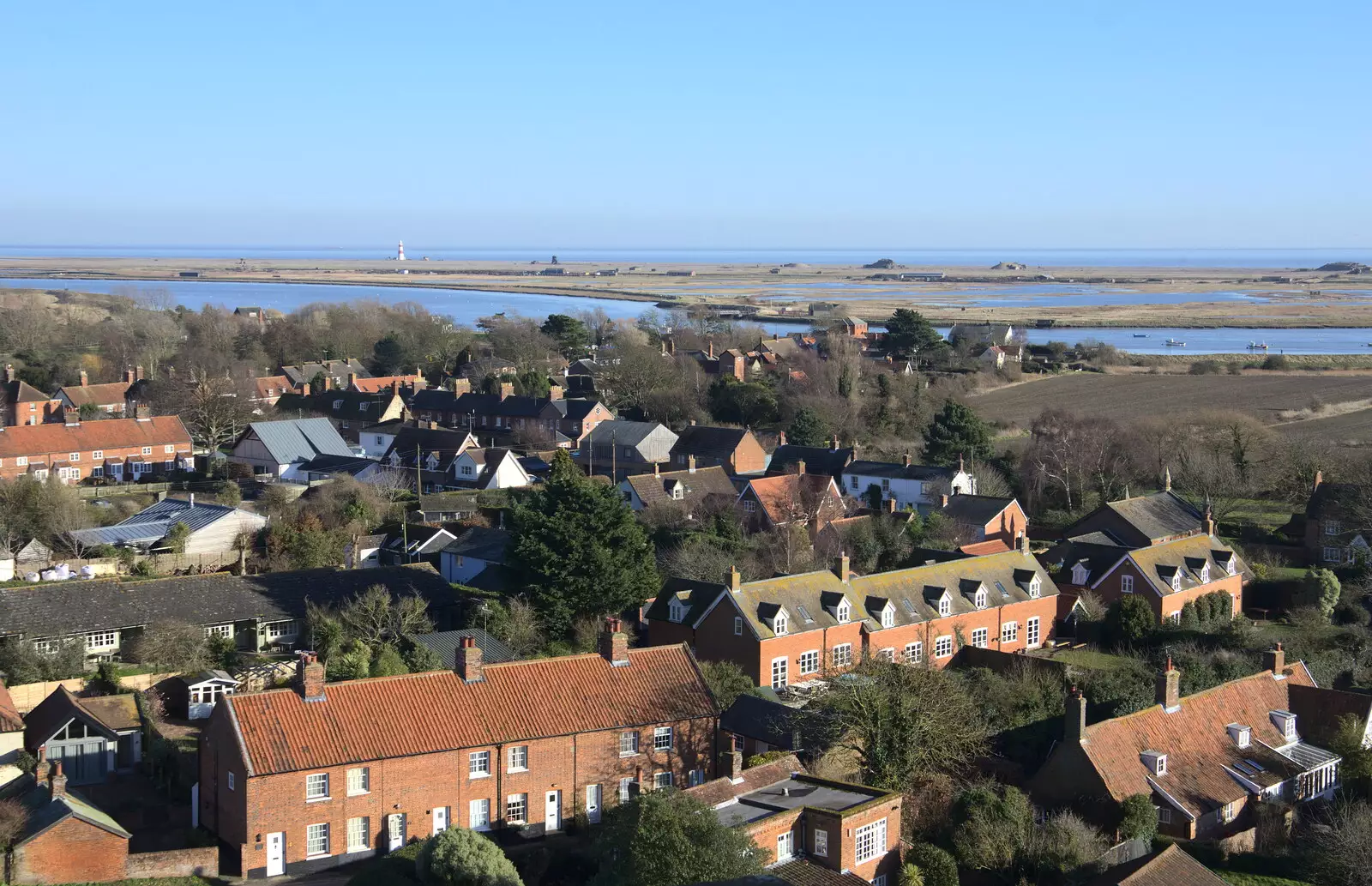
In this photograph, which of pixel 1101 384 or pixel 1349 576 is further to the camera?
pixel 1101 384

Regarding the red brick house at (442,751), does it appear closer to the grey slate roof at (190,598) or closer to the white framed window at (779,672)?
the white framed window at (779,672)

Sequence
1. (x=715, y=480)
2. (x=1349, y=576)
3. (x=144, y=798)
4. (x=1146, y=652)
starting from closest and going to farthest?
(x=144, y=798) → (x=1146, y=652) → (x=1349, y=576) → (x=715, y=480)

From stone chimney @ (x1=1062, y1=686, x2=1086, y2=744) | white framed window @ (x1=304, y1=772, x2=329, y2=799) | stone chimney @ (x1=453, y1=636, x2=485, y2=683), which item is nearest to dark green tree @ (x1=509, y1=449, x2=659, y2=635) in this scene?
stone chimney @ (x1=453, y1=636, x2=485, y2=683)

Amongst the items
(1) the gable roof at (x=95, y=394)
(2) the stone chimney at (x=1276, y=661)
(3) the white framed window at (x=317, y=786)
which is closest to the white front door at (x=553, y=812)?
(3) the white framed window at (x=317, y=786)

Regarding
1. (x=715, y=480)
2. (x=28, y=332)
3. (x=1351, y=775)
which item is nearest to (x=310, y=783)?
(x=1351, y=775)

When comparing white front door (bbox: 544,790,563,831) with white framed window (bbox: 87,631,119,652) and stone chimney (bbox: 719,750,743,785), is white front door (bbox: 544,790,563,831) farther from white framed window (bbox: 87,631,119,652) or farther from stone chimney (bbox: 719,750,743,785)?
white framed window (bbox: 87,631,119,652)

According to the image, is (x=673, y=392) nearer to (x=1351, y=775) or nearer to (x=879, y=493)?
(x=879, y=493)

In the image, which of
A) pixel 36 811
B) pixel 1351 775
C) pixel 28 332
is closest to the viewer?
pixel 36 811
